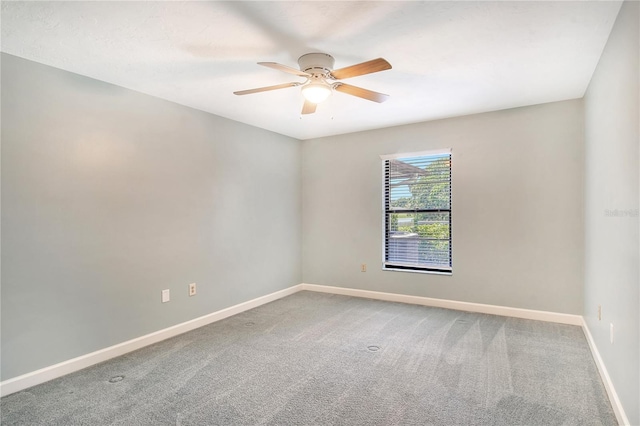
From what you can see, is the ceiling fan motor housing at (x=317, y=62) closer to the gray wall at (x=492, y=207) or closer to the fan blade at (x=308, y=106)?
the fan blade at (x=308, y=106)

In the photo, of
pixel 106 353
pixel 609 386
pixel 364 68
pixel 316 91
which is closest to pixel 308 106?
pixel 316 91

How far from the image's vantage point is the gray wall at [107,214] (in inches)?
94.1

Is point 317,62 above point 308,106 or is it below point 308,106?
above

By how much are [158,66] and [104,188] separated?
1112mm

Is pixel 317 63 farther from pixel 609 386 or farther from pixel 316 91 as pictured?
pixel 609 386

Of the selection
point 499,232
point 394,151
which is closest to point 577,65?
point 499,232

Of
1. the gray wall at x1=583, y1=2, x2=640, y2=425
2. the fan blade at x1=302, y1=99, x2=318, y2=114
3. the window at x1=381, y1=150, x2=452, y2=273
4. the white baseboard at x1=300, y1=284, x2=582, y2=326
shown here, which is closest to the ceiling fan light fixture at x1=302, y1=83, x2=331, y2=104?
the fan blade at x1=302, y1=99, x2=318, y2=114

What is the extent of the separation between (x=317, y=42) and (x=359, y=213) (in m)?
2.88

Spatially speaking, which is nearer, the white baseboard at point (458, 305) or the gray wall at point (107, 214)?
the gray wall at point (107, 214)

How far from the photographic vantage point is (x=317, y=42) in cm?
229

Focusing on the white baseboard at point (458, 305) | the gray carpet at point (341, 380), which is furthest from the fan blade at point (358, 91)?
the white baseboard at point (458, 305)

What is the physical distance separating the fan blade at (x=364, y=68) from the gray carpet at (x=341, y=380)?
2130 millimetres

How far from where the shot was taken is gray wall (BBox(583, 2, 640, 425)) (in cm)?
169

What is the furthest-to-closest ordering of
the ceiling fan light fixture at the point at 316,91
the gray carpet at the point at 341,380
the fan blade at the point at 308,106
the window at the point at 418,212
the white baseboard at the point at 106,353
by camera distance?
the window at the point at 418,212 → the fan blade at the point at 308,106 → the ceiling fan light fixture at the point at 316,91 → the white baseboard at the point at 106,353 → the gray carpet at the point at 341,380
